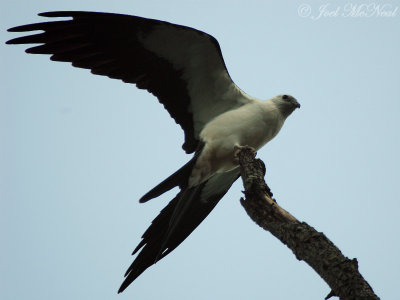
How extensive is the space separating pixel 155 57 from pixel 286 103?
164 cm

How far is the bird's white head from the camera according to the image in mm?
5539

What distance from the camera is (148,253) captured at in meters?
4.96

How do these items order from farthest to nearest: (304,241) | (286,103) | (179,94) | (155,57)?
(286,103), (179,94), (155,57), (304,241)

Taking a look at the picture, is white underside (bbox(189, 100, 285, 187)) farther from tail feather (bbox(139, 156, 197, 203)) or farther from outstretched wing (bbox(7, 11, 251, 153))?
outstretched wing (bbox(7, 11, 251, 153))

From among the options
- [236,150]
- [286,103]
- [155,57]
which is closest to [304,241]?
[236,150]

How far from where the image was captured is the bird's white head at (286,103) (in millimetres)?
5539

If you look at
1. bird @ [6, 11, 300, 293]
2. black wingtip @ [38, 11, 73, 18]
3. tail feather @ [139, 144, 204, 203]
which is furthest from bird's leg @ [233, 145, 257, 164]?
black wingtip @ [38, 11, 73, 18]

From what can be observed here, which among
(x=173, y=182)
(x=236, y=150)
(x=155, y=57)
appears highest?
(x=155, y=57)

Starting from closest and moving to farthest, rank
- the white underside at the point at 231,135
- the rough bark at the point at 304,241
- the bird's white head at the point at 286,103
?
1. the rough bark at the point at 304,241
2. the white underside at the point at 231,135
3. the bird's white head at the point at 286,103

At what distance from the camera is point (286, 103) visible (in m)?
5.57

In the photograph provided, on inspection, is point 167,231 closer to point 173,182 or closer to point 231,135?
point 173,182

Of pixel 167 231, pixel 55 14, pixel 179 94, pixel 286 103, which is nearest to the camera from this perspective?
pixel 55 14

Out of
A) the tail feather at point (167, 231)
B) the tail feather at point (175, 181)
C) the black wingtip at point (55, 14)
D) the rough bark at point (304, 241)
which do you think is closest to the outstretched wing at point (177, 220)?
the tail feather at point (167, 231)

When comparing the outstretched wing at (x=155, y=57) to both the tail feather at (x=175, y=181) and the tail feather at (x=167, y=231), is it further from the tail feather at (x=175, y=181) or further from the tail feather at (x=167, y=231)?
the tail feather at (x=167, y=231)
